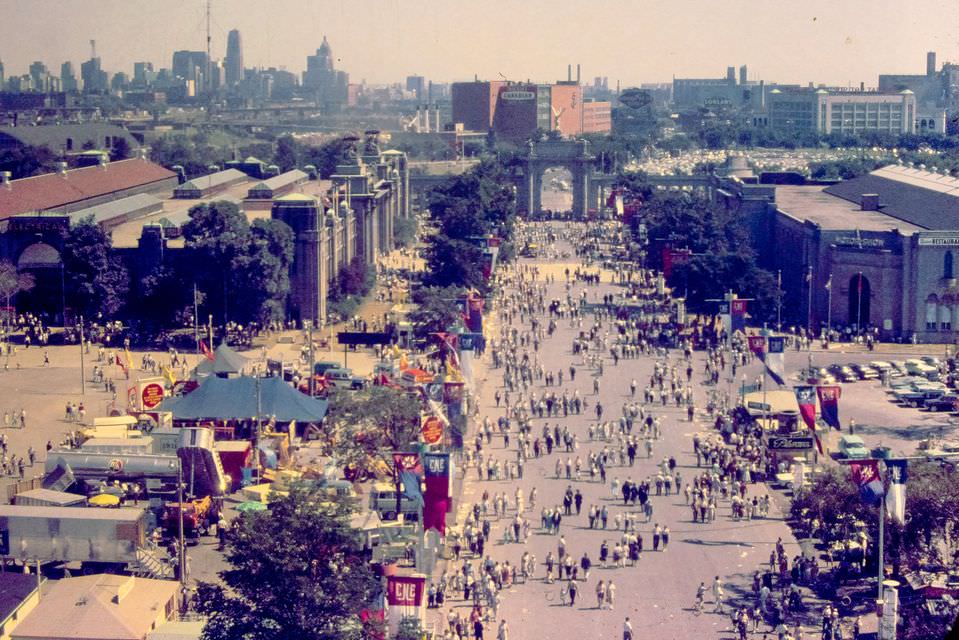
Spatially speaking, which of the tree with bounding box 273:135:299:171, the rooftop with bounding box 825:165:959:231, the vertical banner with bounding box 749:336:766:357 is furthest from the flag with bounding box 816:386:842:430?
the tree with bounding box 273:135:299:171

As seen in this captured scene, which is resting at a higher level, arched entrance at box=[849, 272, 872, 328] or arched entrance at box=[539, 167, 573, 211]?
arched entrance at box=[539, 167, 573, 211]

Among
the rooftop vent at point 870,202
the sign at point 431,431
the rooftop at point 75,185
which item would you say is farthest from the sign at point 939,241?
the rooftop at point 75,185

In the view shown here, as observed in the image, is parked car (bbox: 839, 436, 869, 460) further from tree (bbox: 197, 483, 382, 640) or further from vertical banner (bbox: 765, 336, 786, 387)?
tree (bbox: 197, 483, 382, 640)

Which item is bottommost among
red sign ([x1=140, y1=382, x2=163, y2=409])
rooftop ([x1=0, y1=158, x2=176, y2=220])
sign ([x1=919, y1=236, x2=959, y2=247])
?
red sign ([x1=140, y1=382, x2=163, y2=409])

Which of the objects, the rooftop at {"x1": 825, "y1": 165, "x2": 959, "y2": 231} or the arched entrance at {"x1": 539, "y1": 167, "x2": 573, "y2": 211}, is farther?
the arched entrance at {"x1": 539, "y1": 167, "x2": 573, "y2": 211}

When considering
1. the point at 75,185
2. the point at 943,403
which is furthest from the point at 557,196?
the point at 943,403

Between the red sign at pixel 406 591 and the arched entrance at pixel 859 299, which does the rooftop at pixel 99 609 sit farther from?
the arched entrance at pixel 859 299

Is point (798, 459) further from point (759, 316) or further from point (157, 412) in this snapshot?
point (759, 316)
